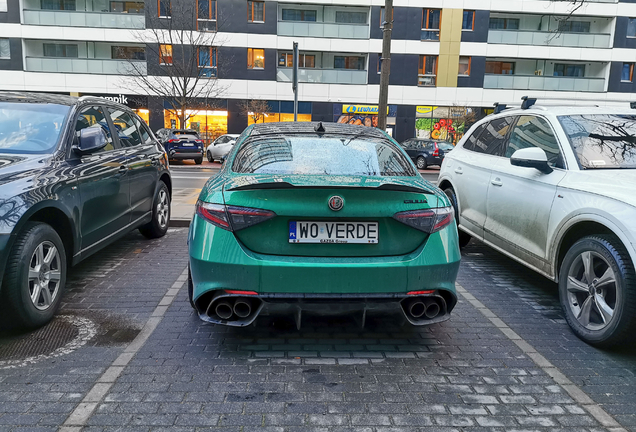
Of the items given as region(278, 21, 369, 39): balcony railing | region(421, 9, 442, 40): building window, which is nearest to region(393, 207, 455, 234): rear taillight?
region(278, 21, 369, 39): balcony railing

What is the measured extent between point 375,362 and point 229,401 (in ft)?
3.34

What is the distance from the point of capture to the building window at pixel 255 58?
3331cm

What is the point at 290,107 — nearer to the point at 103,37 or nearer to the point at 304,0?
the point at 304,0

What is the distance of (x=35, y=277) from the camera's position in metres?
3.71

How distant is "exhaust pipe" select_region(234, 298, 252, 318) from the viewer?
318 centimetres

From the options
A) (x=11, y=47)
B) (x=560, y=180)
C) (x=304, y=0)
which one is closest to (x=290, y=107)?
(x=304, y=0)

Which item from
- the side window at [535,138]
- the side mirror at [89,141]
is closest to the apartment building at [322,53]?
the side mirror at [89,141]

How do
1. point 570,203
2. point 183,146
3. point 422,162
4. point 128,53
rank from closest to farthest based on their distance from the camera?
point 570,203 → point 183,146 → point 422,162 → point 128,53

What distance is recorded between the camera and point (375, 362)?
10.9 ft

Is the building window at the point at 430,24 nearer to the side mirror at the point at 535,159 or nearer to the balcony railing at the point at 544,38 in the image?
the balcony railing at the point at 544,38

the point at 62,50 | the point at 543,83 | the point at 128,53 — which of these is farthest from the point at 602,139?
the point at 62,50

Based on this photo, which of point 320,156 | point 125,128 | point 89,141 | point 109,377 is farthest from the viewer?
point 125,128

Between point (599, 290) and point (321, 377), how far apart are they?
6.91ft

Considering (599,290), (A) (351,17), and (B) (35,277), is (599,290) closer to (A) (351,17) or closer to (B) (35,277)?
(B) (35,277)
